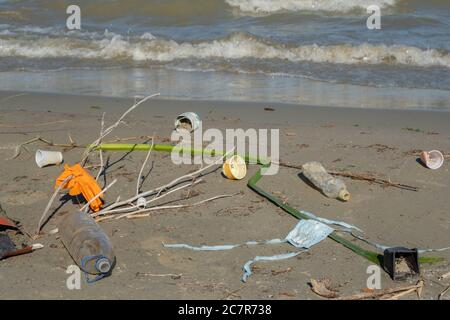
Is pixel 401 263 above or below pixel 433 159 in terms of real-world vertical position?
below

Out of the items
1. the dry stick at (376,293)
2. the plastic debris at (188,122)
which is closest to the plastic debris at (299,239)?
the dry stick at (376,293)

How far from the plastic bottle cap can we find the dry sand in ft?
0.17

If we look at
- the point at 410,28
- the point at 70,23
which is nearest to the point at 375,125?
the point at 410,28

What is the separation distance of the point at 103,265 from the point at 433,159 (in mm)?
2803

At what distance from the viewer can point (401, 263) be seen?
11.5 feet

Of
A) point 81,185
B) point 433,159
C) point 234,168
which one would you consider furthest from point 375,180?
point 81,185

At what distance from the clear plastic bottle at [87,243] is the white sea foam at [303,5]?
1157 centimetres

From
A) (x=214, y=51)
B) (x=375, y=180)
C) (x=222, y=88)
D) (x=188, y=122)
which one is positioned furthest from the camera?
(x=214, y=51)

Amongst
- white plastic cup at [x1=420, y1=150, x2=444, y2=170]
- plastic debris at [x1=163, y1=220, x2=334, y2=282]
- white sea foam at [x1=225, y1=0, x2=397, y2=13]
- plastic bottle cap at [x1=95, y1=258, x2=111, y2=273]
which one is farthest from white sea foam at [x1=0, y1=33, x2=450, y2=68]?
plastic bottle cap at [x1=95, y1=258, x2=111, y2=273]

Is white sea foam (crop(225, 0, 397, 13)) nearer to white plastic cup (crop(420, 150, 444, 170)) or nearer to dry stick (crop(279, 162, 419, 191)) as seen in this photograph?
white plastic cup (crop(420, 150, 444, 170))

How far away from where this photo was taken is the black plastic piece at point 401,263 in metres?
3.40

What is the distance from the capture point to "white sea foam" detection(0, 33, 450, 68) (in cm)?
1079

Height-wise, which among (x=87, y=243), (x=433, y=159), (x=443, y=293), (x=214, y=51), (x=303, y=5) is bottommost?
(x=443, y=293)

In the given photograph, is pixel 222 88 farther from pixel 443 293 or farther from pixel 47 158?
pixel 443 293
